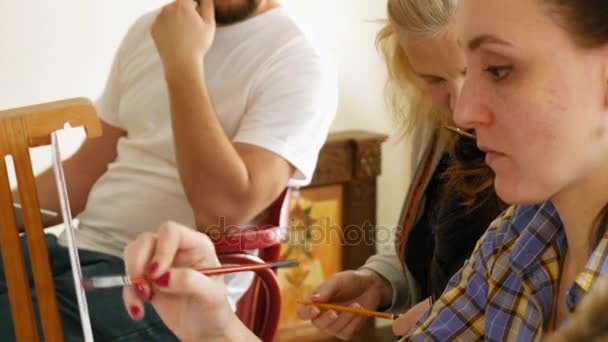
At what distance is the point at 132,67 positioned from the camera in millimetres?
1601

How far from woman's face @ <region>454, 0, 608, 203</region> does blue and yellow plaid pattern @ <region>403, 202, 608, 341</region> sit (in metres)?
0.08

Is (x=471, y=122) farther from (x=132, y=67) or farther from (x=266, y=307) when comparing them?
(x=132, y=67)

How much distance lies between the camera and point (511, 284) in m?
0.88

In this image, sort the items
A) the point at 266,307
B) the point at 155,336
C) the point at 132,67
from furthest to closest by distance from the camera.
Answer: the point at 132,67
the point at 266,307
the point at 155,336

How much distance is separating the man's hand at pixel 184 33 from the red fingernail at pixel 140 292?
58 centimetres

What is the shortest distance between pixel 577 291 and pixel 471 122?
18cm

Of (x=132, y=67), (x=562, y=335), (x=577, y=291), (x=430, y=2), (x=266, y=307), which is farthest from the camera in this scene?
(x=132, y=67)

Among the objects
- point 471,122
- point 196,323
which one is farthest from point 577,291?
point 196,323

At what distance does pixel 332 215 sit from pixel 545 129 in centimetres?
169

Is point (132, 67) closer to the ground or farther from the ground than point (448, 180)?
farther from the ground

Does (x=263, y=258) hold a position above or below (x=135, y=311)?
below

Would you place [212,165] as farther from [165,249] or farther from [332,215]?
[332,215]

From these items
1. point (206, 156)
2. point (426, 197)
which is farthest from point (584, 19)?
point (206, 156)

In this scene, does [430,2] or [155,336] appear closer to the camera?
[430,2]
